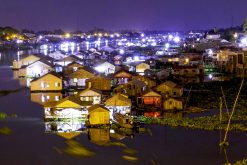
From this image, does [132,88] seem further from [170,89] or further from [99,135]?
[99,135]

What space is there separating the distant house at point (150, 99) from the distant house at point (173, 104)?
0.39 metres

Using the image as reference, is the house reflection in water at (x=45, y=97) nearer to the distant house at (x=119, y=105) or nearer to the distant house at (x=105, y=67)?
the distant house at (x=119, y=105)

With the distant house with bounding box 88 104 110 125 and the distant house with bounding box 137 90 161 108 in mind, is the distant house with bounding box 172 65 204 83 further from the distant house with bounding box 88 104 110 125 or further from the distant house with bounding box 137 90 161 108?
the distant house with bounding box 88 104 110 125

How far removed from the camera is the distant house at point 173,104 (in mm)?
11880

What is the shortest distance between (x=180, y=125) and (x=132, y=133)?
1261 millimetres

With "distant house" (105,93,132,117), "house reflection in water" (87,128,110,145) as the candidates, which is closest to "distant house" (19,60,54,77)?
"distant house" (105,93,132,117)

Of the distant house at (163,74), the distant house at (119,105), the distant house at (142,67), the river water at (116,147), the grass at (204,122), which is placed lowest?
the river water at (116,147)

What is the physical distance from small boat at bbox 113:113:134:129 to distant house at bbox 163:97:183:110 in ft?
6.01

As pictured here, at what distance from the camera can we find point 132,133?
31.4ft

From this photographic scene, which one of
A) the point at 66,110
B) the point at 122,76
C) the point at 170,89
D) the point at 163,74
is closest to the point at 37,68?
the point at 122,76

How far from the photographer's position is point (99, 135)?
31.0ft

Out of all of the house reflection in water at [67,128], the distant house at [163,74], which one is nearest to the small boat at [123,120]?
the house reflection in water at [67,128]

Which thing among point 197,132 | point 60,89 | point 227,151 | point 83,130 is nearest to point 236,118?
point 197,132

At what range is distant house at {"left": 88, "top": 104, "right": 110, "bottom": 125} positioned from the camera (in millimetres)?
10125
